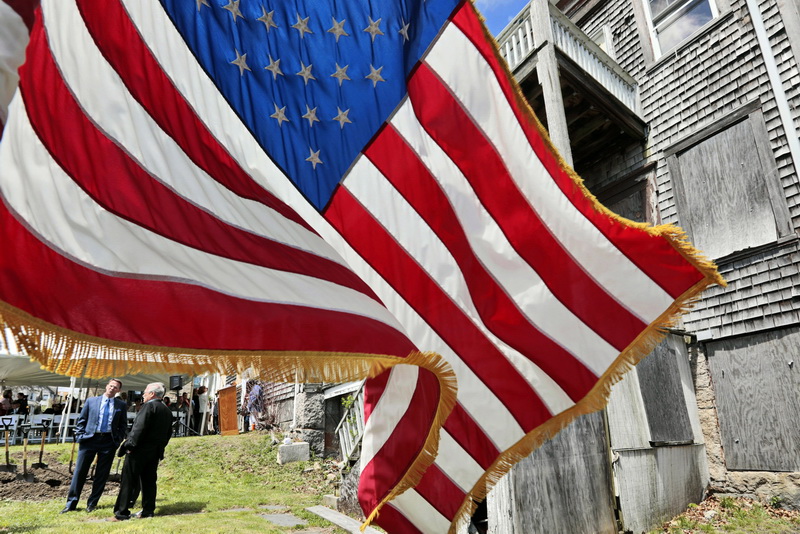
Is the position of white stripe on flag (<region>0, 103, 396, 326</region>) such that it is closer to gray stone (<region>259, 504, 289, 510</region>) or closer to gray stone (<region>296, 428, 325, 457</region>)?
gray stone (<region>259, 504, 289, 510</region>)

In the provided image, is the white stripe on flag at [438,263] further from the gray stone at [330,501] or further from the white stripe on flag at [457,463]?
the gray stone at [330,501]

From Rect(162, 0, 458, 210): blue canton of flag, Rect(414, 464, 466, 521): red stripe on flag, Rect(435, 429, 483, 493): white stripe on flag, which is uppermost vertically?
Rect(162, 0, 458, 210): blue canton of flag

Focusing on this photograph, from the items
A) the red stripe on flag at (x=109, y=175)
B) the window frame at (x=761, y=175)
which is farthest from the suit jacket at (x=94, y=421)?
the window frame at (x=761, y=175)

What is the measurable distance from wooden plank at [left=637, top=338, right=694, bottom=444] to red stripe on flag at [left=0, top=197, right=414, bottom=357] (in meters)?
6.16

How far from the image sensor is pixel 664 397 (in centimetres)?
758

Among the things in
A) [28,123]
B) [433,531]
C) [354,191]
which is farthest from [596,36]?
[28,123]

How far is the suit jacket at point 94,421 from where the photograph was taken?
7227mm

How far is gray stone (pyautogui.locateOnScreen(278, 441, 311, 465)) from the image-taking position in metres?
10.7

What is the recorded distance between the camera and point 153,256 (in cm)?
185

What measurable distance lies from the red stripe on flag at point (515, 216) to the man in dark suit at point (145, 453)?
18.5ft

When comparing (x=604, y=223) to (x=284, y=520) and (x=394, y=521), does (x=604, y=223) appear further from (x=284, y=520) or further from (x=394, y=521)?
(x=284, y=520)

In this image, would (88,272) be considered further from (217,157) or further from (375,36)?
(375,36)

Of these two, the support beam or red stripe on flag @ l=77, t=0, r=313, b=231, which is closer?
red stripe on flag @ l=77, t=0, r=313, b=231

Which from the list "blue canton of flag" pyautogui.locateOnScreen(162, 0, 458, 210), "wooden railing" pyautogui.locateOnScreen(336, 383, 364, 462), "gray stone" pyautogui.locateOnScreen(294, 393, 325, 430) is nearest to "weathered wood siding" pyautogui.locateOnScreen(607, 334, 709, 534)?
"wooden railing" pyautogui.locateOnScreen(336, 383, 364, 462)
